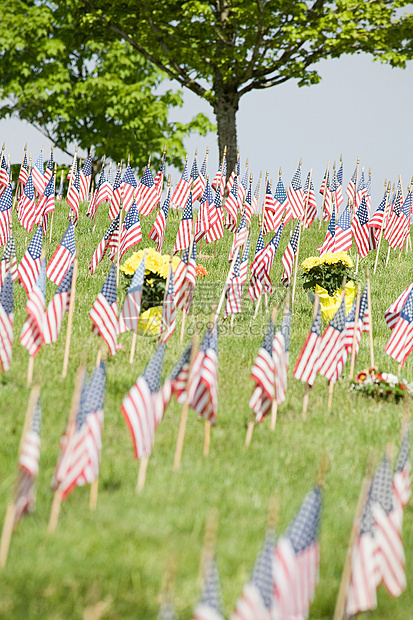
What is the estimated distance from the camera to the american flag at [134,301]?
9.48 meters

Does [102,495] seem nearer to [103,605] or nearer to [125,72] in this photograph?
[103,605]

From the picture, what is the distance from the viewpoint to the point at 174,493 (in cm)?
602

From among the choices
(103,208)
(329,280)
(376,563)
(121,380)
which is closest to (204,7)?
(103,208)

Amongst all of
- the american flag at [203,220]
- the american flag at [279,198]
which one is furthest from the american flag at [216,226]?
the american flag at [279,198]

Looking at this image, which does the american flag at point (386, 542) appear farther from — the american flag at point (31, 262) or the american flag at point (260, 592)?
the american flag at point (31, 262)

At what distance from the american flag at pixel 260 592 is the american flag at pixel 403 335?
22.2 feet

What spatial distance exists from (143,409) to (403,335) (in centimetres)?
522

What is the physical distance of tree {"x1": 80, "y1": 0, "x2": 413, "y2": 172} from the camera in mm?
23594

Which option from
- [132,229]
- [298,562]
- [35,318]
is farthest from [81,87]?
[298,562]

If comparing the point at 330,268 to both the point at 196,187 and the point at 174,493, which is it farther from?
the point at 174,493

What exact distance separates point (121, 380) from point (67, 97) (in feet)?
83.6

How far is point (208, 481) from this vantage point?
632 centimetres

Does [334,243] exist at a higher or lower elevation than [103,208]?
lower

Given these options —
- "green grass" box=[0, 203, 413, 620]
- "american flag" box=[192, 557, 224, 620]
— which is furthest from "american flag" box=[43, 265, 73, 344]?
"american flag" box=[192, 557, 224, 620]
